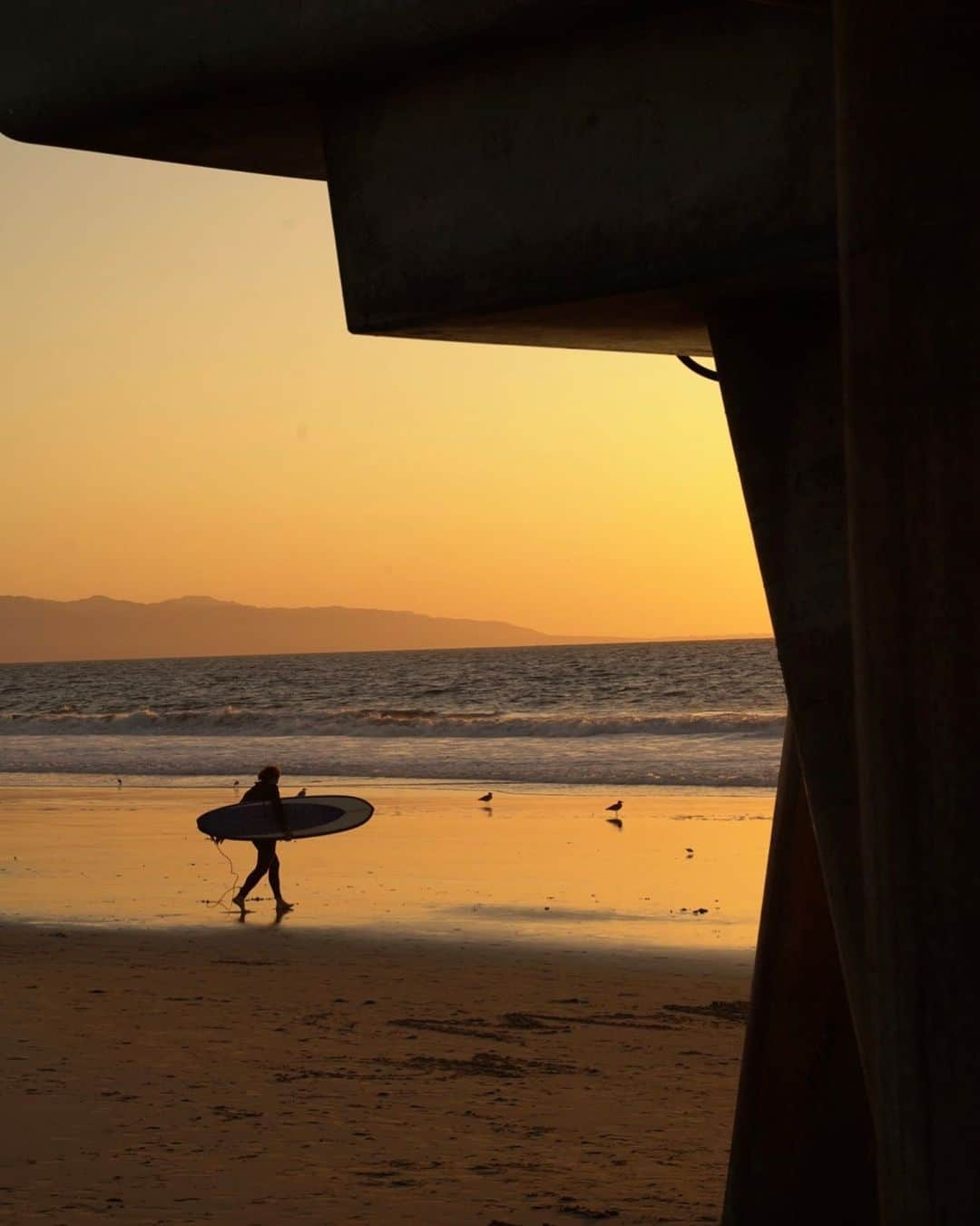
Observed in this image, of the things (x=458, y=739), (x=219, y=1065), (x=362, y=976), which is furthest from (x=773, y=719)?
(x=219, y=1065)

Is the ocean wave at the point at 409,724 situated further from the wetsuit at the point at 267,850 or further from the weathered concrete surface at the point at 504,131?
the weathered concrete surface at the point at 504,131

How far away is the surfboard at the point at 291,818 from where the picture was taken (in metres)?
14.8

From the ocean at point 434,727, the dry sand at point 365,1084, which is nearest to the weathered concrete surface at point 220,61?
the dry sand at point 365,1084

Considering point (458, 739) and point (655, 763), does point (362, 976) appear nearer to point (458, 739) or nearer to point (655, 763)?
point (655, 763)

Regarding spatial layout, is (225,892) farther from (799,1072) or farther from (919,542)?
(919,542)

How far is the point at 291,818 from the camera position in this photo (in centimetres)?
1554

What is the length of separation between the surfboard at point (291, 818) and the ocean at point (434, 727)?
1160 cm

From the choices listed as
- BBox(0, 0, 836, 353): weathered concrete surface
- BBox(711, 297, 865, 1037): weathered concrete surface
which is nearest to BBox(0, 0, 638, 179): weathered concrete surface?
BBox(0, 0, 836, 353): weathered concrete surface

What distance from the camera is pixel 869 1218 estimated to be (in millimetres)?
4707

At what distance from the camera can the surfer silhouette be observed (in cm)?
1420

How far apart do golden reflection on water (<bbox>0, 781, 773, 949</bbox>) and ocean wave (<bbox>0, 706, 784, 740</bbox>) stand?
17.2m

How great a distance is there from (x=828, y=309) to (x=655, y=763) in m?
28.9

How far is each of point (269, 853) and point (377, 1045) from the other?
19.1ft

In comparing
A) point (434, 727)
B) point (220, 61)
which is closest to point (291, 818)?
point (220, 61)
